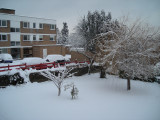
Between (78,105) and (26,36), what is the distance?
1006 inches

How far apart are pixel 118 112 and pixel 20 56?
85.5 ft

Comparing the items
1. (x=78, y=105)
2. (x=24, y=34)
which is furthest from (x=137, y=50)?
(x=24, y=34)

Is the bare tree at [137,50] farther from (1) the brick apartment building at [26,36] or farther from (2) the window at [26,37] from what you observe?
(2) the window at [26,37]

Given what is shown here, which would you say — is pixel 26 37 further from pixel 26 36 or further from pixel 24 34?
pixel 24 34

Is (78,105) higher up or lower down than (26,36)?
lower down

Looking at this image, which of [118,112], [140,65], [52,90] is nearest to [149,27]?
[140,65]

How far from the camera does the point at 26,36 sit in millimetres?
30062

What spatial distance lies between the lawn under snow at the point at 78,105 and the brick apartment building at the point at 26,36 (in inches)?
561

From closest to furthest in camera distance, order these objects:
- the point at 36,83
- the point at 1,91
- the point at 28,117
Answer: the point at 28,117
the point at 1,91
the point at 36,83

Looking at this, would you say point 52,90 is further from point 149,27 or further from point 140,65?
point 149,27

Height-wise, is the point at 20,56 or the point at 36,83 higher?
the point at 20,56

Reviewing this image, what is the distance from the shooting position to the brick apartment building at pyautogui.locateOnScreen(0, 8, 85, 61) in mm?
26641

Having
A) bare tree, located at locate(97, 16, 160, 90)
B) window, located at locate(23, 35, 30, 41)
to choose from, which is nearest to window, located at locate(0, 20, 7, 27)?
window, located at locate(23, 35, 30, 41)

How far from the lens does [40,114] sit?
7332mm
